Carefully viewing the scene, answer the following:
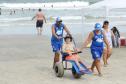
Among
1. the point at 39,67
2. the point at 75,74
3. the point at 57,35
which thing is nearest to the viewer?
the point at 75,74

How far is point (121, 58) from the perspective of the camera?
14477 mm

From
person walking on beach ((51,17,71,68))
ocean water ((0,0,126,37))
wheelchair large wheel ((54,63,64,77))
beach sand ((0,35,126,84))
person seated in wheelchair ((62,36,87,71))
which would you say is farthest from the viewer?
ocean water ((0,0,126,37))

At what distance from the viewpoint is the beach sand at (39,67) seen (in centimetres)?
1036

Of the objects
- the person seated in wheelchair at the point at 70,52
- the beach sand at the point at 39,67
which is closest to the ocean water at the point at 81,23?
the beach sand at the point at 39,67

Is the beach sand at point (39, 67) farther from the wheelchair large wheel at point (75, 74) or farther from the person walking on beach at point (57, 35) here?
the person walking on beach at point (57, 35)

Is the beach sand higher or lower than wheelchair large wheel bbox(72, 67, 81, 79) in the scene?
lower

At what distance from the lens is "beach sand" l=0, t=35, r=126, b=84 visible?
34.0 ft

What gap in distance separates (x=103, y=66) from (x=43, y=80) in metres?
2.88

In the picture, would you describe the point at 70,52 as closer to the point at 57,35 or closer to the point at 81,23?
the point at 57,35

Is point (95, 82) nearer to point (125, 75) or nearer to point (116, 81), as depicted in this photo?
point (116, 81)

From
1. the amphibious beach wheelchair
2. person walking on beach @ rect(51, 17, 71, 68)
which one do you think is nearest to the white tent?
person walking on beach @ rect(51, 17, 71, 68)

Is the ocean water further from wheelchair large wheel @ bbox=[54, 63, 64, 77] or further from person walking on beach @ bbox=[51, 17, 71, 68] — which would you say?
wheelchair large wheel @ bbox=[54, 63, 64, 77]

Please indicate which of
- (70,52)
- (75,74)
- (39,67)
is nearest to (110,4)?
(39,67)

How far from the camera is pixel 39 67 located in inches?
492
